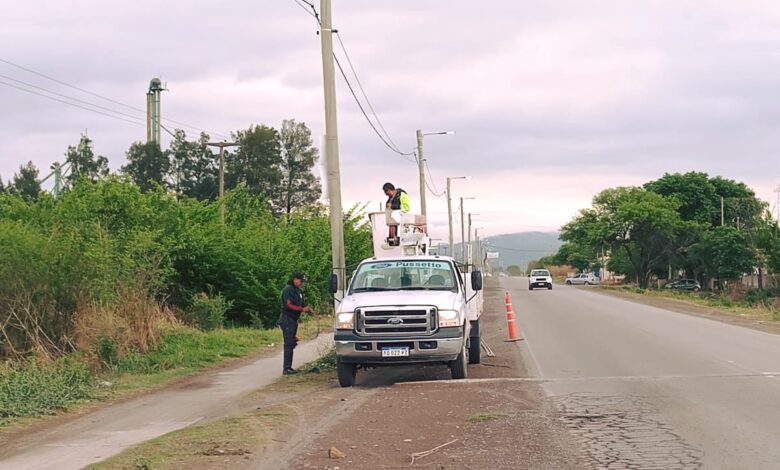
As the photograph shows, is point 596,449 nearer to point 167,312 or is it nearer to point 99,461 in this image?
point 99,461

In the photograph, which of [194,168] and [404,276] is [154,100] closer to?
[194,168]

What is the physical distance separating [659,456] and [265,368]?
34.6 ft

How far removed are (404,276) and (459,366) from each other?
6.03 ft

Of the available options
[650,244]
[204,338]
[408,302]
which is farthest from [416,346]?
[650,244]

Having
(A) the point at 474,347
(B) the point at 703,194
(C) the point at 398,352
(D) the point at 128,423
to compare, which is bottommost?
(D) the point at 128,423

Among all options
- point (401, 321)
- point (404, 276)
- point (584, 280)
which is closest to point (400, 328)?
point (401, 321)

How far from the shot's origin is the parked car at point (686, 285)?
70.6 metres

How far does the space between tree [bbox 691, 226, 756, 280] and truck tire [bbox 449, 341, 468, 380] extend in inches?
2029

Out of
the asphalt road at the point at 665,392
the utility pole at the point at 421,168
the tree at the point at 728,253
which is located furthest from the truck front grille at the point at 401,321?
the tree at the point at 728,253

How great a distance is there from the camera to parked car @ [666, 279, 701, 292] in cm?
7056

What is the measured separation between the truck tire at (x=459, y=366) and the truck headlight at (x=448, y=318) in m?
0.65

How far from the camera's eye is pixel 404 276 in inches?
580

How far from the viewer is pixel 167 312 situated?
75.0 ft

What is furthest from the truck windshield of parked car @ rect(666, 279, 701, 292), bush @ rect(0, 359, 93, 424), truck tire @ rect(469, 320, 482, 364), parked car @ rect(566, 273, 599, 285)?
parked car @ rect(566, 273, 599, 285)
